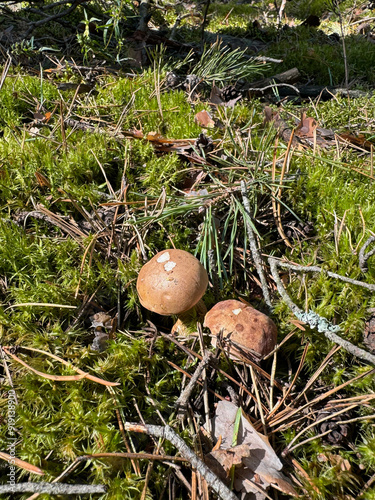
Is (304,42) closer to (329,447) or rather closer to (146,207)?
(146,207)

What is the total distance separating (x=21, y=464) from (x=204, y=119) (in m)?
2.58

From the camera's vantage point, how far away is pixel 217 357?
1671mm

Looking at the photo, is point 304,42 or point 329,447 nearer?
point 329,447

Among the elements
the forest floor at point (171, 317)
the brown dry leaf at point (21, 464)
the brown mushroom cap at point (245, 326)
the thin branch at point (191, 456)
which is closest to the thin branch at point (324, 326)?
the forest floor at point (171, 317)

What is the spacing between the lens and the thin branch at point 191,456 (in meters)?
1.23

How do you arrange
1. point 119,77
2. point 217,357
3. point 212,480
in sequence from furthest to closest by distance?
point 119,77 → point 217,357 → point 212,480

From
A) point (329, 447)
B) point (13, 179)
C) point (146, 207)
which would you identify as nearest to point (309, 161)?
point (146, 207)

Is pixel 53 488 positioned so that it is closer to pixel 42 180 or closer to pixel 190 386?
pixel 190 386

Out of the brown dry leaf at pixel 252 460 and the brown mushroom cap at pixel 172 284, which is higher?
the brown mushroom cap at pixel 172 284

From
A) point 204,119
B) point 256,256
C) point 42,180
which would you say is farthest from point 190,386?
point 204,119

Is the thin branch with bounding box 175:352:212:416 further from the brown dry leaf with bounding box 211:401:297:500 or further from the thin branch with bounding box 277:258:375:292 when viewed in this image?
the thin branch with bounding box 277:258:375:292

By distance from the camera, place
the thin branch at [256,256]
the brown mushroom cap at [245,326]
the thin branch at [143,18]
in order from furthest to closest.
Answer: the thin branch at [143,18] → the thin branch at [256,256] → the brown mushroom cap at [245,326]

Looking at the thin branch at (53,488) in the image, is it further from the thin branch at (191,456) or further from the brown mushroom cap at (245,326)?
the brown mushroom cap at (245,326)

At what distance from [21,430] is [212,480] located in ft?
2.60
